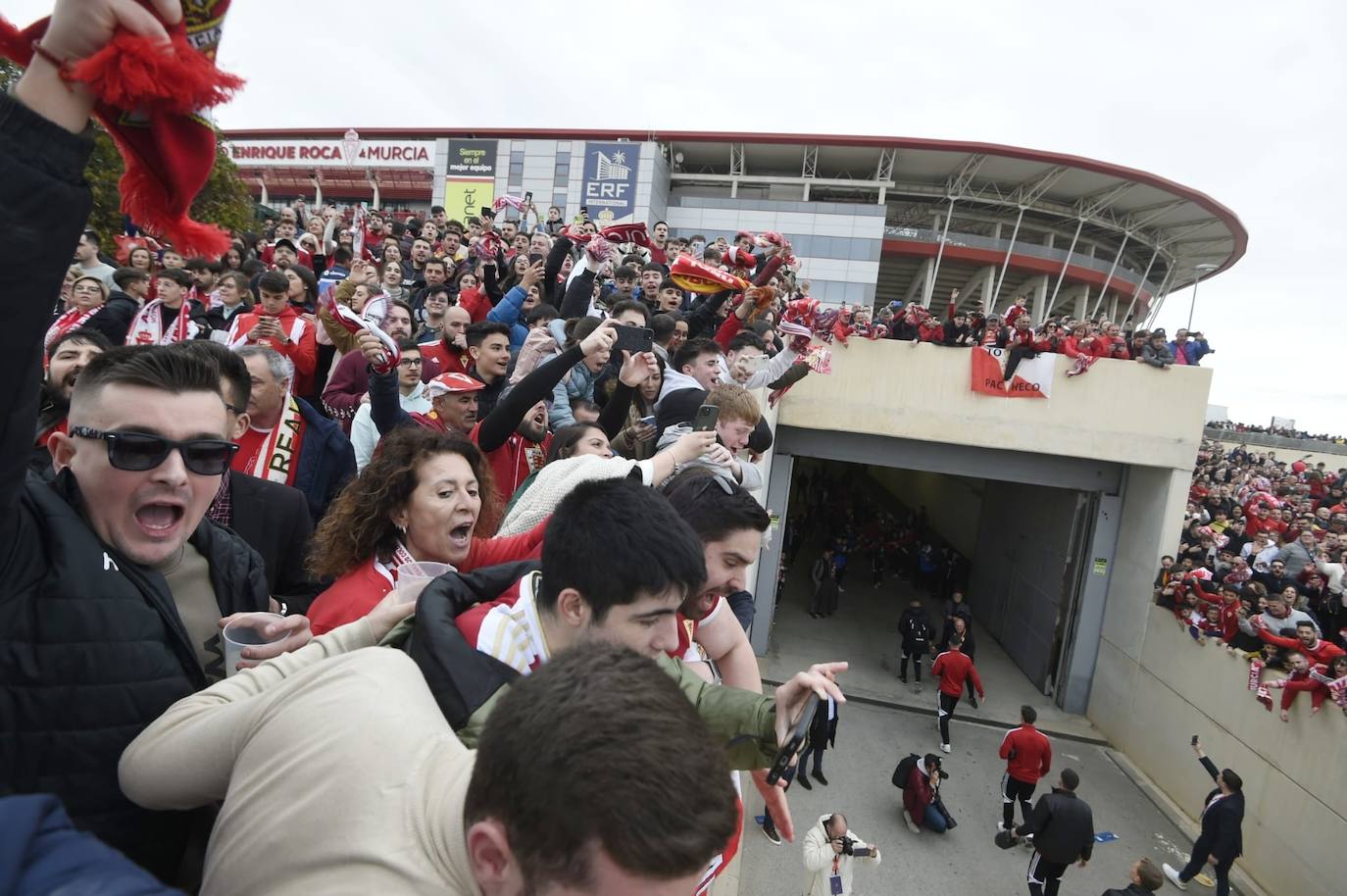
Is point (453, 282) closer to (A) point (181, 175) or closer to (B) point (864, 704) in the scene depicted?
(A) point (181, 175)

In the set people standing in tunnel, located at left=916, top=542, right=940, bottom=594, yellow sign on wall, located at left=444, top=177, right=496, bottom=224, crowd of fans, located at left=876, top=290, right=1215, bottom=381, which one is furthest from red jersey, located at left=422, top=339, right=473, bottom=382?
yellow sign on wall, located at left=444, top=177, right=496, bottom=224

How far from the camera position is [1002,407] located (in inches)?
495

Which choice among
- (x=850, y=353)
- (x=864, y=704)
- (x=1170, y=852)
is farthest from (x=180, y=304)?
(x=1170, y=852)

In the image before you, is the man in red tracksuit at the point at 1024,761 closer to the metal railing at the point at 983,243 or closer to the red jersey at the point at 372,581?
the red jersey at the point at 372,581

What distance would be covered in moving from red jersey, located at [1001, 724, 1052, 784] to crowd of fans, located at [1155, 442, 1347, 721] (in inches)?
134

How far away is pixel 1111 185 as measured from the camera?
1293 inches

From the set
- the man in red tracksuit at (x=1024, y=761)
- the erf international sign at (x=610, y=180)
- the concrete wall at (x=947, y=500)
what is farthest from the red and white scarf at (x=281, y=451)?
the erf international sign at (x=610, y=180)

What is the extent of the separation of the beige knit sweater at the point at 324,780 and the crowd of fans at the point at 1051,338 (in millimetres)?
13263

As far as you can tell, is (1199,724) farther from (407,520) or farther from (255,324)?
(255,324)

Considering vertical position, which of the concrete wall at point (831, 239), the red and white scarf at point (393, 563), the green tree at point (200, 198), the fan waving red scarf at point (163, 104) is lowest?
the red and white scarf at point (393, 563)

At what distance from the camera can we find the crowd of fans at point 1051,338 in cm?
1235

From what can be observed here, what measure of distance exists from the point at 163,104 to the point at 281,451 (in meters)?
2.43

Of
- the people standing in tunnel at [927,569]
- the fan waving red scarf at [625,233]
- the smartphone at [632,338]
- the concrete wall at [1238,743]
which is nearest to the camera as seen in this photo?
the smartphone at [632,338]

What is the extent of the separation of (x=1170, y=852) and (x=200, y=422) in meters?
12.2
